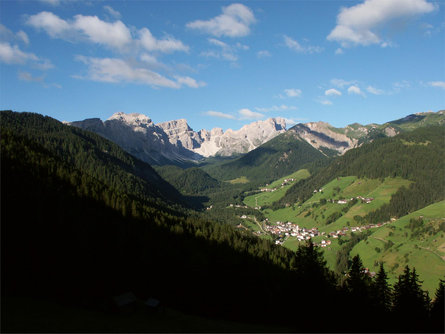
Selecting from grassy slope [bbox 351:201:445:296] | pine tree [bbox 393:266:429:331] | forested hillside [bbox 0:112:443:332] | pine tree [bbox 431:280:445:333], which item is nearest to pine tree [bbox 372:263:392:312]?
forested hillside [bbox 0:112:443:332]

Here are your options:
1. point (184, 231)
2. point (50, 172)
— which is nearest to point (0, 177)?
point (50, 172)

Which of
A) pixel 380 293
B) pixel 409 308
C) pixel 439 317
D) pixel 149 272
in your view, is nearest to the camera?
pixel 439 317

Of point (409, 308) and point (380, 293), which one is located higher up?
point (380, 293)

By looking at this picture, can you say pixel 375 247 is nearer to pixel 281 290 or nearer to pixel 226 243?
pixel 226 243

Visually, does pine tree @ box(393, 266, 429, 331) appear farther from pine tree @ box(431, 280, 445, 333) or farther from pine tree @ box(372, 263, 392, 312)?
pine tree @ box(372, 263, 392, 312)

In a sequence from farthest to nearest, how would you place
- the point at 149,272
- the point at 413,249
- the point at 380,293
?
the point at 413,249
the point at 149,272
the point at 380,293

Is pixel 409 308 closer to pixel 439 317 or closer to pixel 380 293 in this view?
pixel 439 317

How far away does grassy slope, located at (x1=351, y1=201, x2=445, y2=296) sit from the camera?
123 meters

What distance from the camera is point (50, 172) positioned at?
99.0 meters

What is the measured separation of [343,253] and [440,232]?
2112 inches

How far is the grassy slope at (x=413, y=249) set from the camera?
123m

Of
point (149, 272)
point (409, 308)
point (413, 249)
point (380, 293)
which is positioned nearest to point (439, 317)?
point (409, 308)

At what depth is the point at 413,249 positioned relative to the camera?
141m

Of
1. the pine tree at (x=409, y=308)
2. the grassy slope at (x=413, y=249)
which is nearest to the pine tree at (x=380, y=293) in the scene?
the pine tree at (x=409, y=308)
